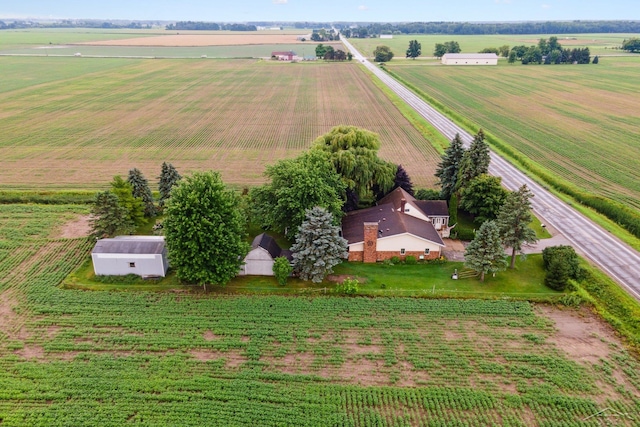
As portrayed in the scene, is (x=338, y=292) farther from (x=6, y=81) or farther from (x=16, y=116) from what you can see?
(x=6, y=81)

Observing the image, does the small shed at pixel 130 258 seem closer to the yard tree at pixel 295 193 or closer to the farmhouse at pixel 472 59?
the yard tree at pixel 295 193

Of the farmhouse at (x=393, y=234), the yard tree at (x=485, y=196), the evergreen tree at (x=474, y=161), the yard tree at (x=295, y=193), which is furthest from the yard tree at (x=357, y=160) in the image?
the yard tree at (x=485, y=196)

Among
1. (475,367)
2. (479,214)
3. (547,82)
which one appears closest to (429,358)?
(475,367)

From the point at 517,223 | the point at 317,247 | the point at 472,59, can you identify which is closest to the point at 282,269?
the point at 317,247

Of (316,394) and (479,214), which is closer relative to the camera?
(316,394)

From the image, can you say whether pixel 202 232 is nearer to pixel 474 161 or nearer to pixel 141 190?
pixel 141 190

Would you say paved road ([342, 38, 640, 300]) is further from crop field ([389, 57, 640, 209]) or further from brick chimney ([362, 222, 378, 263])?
brick chimney ([362, 222, 378, 263])
